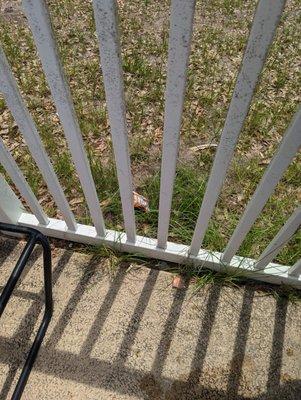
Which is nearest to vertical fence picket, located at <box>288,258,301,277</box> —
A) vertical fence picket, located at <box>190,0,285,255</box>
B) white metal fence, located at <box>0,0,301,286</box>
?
white metal fence, located at <box>0,0,301,286</box>

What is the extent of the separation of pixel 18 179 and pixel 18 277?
0.59m

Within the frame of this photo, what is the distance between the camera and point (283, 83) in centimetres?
327

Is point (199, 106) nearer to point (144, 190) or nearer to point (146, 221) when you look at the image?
point (144, 190)

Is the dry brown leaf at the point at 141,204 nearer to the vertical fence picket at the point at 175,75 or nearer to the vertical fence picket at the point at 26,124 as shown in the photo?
the vertical fence picket at the point at 26,124

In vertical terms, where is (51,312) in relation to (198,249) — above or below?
below

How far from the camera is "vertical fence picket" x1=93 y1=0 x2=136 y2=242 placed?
946mm

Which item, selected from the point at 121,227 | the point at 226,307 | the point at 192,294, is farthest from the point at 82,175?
the point at 226,307

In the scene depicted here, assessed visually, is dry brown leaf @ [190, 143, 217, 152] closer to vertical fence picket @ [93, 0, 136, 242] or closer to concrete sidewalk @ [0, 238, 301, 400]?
concrete sidewalk @ [0, 238, 301, 400]

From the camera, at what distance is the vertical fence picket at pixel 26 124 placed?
3.89ft

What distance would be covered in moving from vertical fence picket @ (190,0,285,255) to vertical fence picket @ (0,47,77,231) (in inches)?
28.8

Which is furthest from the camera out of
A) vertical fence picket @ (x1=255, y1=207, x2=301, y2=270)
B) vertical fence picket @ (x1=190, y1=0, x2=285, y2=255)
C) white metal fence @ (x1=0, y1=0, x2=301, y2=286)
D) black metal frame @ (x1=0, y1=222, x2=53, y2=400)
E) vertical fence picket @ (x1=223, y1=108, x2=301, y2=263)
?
vertical fence picket @ (x1=255, y1=207, x2=301, y2=270)

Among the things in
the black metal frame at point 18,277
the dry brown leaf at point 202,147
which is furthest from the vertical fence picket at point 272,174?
the dry brown leaf at point 202,147

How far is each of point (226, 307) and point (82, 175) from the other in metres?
1.12

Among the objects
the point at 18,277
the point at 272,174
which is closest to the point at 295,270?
the point at 272,174
